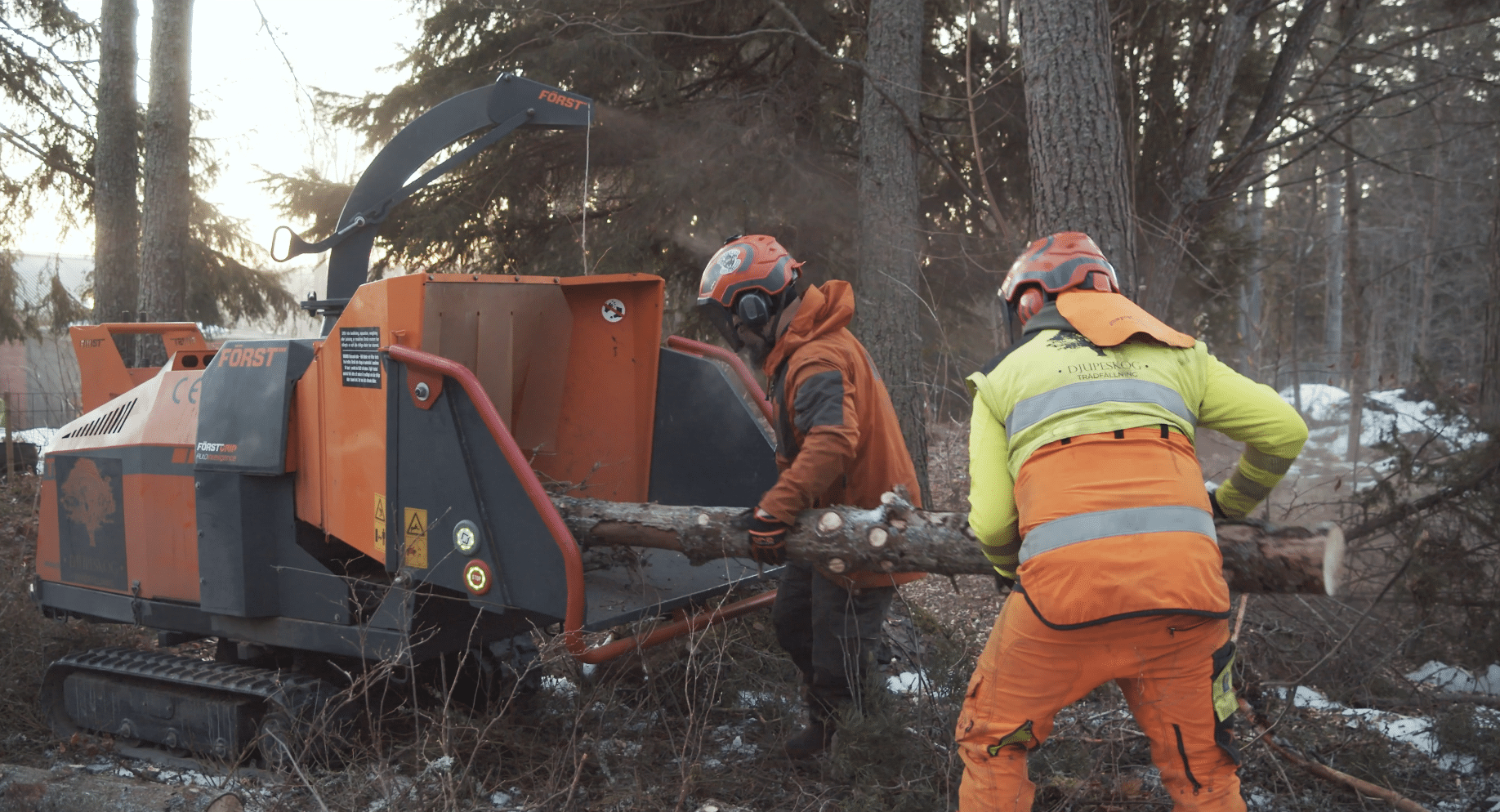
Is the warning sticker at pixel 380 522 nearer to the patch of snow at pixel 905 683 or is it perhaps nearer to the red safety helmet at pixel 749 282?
the red safety helmet at pixel 749 282

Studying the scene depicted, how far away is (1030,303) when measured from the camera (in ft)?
9.40

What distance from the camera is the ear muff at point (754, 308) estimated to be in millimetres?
3629

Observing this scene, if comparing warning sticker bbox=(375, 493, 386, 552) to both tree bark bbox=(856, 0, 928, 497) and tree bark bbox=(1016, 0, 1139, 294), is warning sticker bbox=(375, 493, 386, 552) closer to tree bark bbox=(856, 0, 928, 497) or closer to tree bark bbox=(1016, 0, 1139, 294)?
tree bark bbox=(1016, 0, 1139, 294)

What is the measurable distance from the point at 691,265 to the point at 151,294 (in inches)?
185

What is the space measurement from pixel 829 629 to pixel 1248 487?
1666 mm

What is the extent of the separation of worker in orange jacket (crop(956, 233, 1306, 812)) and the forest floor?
0.77 m

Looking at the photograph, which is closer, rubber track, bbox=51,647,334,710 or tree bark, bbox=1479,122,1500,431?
rubber track, bbox=51,647,334,710

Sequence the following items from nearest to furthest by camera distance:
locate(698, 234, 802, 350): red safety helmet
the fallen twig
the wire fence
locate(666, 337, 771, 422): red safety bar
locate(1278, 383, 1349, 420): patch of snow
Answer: the fallen twig, locate(698, 234, 802, 350): red safety helmet, locate(666, 337, 771, 422): red safety bar, the wire fence, locate(1278, 383, 1349, 420): patch of snow

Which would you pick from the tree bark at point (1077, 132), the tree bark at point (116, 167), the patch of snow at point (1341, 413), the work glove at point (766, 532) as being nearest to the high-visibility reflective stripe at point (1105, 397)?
the work glove at point (766, 532)

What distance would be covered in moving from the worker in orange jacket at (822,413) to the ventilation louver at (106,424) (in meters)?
2.87

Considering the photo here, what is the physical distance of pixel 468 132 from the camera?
15.8 ft

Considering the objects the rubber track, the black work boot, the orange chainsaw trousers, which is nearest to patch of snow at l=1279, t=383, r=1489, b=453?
the black work boot

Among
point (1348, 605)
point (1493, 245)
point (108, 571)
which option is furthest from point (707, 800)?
point (1493, 245)

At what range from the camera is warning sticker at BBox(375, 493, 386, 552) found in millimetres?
3670
